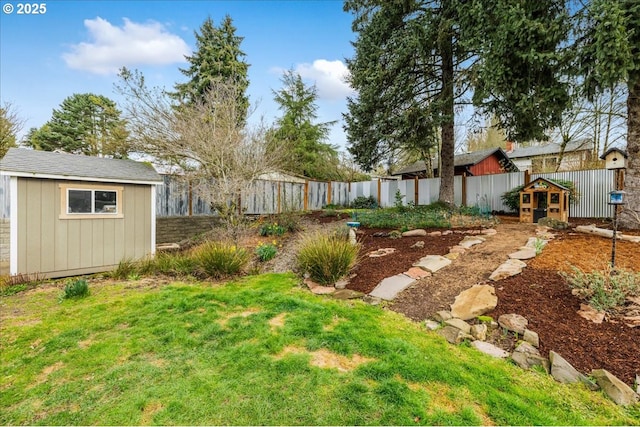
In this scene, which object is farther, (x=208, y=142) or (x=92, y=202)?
(x=208, y=142)

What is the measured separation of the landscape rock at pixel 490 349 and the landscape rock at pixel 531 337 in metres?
0.28

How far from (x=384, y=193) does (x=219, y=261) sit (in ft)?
33.3

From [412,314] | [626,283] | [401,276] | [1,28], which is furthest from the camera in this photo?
[1,28]

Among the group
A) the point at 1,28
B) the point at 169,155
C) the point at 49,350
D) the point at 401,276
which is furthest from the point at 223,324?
the point at 1,28

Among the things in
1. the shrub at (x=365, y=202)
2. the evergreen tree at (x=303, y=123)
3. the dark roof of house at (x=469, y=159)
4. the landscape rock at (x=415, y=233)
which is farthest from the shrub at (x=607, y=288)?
the evergreen tree at (x=303, y=123)

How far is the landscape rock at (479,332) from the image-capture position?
281 centimetres

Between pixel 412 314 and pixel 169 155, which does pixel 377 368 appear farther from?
pixel 169 155

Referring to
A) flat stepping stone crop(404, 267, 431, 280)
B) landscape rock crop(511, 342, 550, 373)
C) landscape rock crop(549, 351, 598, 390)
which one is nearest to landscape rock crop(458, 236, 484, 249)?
flat stepping stone crop(404, 267, 431, 280)

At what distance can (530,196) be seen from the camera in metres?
7.85

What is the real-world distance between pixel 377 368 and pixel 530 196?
799 centimetres

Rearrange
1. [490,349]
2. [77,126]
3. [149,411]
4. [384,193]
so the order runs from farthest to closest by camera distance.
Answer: [77,126] < [384,193] < [490,349] < [149,411]

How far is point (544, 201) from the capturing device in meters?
8.15

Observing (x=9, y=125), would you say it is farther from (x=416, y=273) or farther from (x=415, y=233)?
(x=416, y=273)

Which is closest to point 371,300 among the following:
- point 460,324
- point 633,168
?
point 460,324
